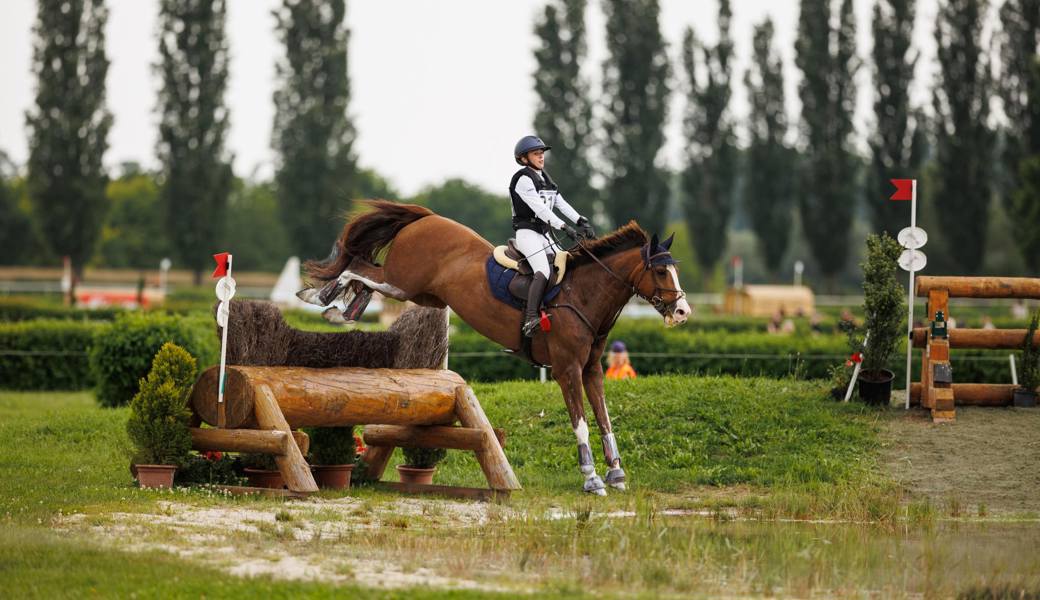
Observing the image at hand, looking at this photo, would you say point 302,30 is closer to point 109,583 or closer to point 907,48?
point 907,48

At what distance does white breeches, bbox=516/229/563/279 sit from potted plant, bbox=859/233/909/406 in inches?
213

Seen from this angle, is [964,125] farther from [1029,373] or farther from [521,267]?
[521,267]

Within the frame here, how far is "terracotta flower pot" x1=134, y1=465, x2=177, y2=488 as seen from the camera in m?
10.2

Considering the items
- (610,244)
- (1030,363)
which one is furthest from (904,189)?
(610,244)

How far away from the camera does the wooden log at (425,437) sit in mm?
10898

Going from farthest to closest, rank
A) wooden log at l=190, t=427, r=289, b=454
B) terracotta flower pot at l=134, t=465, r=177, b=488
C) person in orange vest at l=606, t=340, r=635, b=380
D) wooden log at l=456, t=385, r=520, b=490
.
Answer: person in orange vest at l=606, t=340, r=635, b=380, wooden log at l=456, t=385, r=520, b=490, terracotta flower pot at l=134, t=465, r=177, b=488, wooden log at l=190, t=427, r=289, b=454

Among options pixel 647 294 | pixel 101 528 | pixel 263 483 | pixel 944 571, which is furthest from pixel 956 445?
pixel 101 528

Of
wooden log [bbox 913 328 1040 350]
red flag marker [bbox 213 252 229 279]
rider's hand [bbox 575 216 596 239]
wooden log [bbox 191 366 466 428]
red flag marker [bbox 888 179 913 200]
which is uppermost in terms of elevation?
red flag marker [bbox 888 179 913 200]

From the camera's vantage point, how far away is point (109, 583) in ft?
21.5

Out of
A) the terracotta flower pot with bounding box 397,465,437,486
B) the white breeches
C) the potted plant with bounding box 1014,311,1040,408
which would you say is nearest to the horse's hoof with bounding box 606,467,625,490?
the terracotta flower pot with bounding box 397,465,437,486

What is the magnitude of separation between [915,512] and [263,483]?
551cm

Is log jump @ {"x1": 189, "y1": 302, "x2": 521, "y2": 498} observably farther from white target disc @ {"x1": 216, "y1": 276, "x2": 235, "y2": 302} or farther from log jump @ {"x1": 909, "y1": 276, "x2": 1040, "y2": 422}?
log jump @ {"x1": 909, "y1": 276, "x2": 1040, "y2": 422}

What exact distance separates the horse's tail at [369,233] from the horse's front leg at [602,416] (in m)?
2.11

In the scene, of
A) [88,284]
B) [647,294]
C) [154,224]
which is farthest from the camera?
[154,224]
